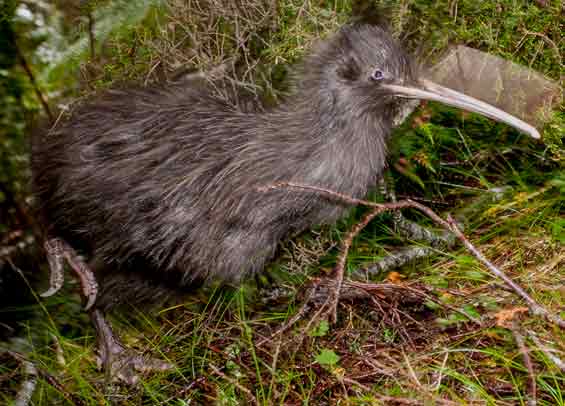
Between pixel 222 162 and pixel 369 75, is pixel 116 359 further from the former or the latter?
pixel 369 75

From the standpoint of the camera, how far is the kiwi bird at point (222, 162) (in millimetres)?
2123

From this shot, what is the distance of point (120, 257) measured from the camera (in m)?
2.28

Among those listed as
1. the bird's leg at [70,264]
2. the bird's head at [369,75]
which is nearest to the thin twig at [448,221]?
the bird's head at [369,75]

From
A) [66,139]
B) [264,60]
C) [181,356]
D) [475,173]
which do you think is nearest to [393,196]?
[475,173]

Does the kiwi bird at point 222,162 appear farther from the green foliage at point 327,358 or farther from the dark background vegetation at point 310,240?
the green foliage at point 327,358

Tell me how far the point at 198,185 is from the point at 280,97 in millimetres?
668

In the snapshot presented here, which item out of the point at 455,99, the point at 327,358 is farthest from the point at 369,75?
the point at 327,358

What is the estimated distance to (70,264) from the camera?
2.46 meters

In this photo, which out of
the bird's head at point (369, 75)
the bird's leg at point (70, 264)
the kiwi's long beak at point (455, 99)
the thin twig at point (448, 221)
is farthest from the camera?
the bird's leg at point (70, 264)

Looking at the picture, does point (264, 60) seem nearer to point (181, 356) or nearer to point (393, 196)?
point (393, 196)

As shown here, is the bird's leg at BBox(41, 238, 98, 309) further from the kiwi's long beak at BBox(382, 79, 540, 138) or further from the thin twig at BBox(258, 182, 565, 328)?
the kiwi's long beak at BBox(382, 79, 540, 138)

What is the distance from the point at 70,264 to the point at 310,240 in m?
0.91

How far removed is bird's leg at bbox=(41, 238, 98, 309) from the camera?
2420mm

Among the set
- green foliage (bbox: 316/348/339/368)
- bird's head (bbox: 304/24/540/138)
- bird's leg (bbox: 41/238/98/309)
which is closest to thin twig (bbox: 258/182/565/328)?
bird's head (bbox: 304/24/540/138)
